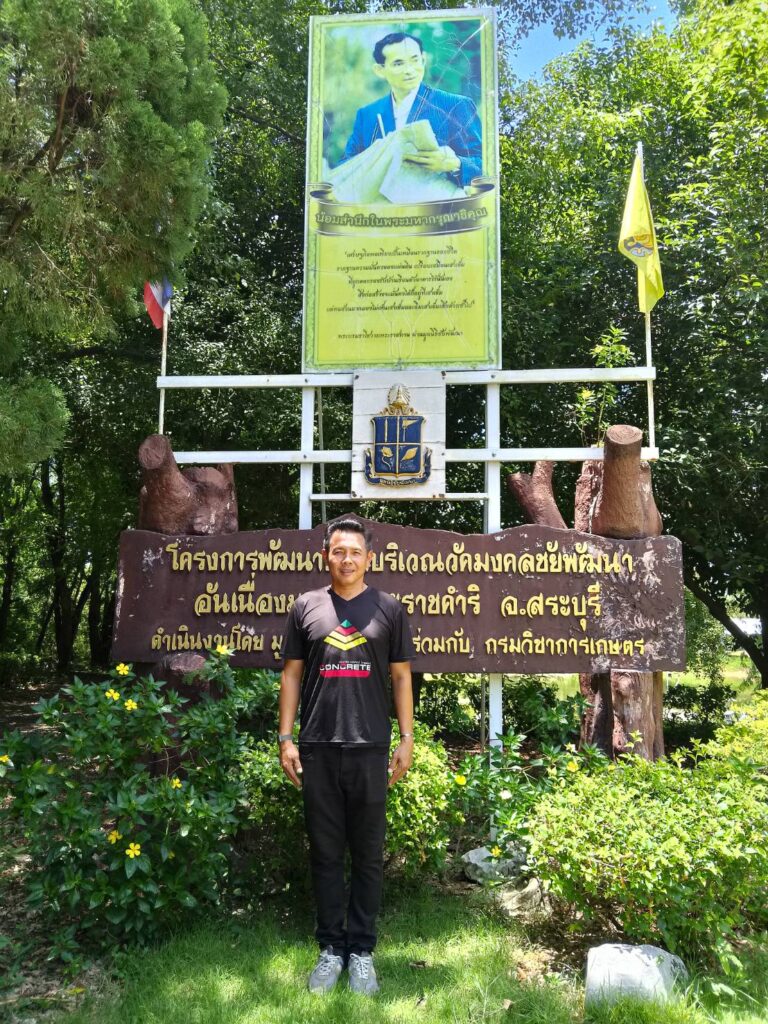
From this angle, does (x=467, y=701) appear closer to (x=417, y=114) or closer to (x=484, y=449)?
(x=484, y=449)

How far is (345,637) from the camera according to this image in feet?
11.2

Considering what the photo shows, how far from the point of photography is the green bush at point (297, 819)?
3.99 metres

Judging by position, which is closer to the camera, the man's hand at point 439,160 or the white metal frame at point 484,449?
the white metal frame at point 484,449

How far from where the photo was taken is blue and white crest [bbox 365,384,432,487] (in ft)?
17.6

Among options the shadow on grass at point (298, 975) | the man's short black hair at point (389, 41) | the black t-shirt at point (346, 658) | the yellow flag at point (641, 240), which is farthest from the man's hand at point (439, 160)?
the shadow on grass at point (298, 975)

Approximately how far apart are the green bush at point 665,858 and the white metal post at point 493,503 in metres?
1.31

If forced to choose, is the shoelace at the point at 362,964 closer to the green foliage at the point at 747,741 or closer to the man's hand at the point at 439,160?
the green foliage at the point at 747,741

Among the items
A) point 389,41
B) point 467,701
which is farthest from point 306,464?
point 467,701

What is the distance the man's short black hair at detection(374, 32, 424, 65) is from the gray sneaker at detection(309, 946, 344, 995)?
18.8ft

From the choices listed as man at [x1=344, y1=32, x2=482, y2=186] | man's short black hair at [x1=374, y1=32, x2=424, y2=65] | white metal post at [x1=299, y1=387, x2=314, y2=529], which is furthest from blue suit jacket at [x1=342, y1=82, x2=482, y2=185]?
white metal post at [x1=299, y1=387, x2=314, y2=529]

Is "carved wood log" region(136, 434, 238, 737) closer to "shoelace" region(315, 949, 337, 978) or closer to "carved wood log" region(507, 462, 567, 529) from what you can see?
"carved wood log" region(507, 462, 567, 529)

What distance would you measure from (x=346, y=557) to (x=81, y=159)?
9.32ft

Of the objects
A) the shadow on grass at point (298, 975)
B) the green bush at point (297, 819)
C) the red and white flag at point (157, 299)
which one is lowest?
the shadow on grass at point (298, 975)

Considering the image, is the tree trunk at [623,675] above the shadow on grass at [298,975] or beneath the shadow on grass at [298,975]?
above
